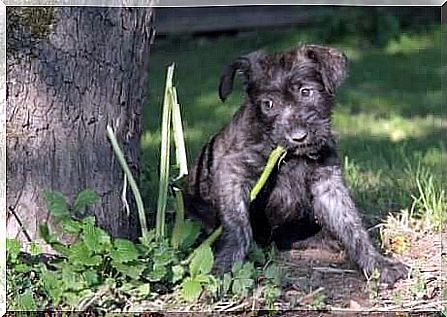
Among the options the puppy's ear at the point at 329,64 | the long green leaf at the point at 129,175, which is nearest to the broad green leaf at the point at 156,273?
the long green leaf at the point at 129,175

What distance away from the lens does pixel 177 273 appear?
10.7 ft

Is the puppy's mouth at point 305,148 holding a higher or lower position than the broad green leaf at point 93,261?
higher

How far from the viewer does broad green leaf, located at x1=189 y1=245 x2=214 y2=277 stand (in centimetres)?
327

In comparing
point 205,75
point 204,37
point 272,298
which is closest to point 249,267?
point 272,298

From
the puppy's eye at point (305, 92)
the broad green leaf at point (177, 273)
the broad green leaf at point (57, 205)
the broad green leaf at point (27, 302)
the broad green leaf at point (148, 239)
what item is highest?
the puppy's eye at point (305, 92)

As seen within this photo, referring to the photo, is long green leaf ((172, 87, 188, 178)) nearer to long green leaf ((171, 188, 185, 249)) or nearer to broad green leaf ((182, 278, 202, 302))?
long green leaf ((171, 188, 185, 249))

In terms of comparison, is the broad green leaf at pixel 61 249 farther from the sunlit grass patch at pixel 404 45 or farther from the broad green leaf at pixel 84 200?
the sunlit grass patch at pixel 404 45

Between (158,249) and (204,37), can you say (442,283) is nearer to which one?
(158,249)

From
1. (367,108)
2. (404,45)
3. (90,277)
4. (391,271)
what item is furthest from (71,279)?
(404,45)

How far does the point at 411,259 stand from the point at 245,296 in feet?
2.58

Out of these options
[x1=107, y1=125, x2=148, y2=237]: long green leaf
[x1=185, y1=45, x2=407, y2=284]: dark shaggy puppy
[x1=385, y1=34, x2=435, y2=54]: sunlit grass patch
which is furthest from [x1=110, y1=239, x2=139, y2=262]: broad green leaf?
[x1=385, y1=34, x2=435, y2=54]: sunlit grass patch

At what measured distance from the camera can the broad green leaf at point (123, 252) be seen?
126 inches

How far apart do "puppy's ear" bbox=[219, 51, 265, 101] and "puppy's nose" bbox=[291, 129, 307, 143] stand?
0.26 m

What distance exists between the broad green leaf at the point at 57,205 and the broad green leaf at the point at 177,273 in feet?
1.20
